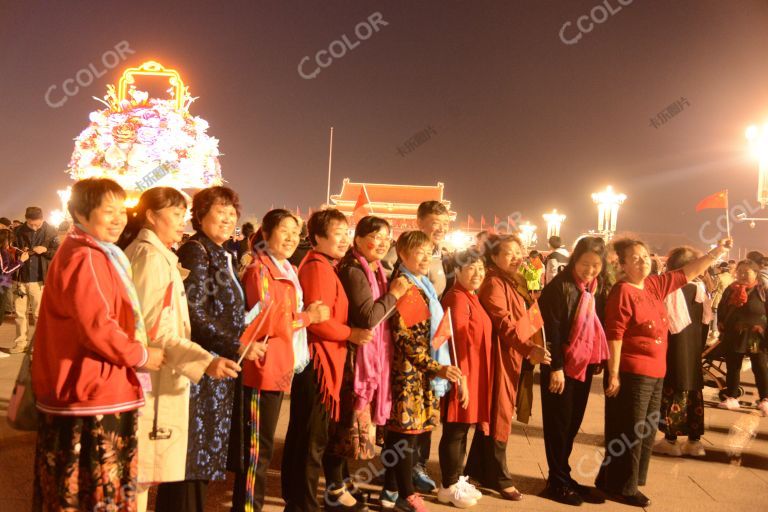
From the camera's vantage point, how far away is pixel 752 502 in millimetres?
4039

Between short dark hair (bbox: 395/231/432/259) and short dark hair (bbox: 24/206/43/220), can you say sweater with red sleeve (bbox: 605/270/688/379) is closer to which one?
short dark hair (bbox: 395/231/432/259)

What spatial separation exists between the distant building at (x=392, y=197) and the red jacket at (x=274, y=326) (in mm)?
39294

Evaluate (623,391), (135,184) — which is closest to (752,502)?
(623,391)

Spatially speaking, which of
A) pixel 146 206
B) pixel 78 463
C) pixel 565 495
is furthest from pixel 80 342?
pixel 565 495

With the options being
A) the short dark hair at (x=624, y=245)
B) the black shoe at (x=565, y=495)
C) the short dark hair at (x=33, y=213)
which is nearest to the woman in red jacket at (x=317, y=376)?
the black shoe at (x=565, y=495)

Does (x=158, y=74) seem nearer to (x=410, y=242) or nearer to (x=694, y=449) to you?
(x=410, y=242)

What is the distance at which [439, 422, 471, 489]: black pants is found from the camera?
149 inches

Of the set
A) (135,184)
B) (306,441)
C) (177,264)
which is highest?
(135,184)

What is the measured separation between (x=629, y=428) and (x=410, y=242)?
1978 millimetres

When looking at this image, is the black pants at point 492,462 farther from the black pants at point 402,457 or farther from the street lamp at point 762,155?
the street lamp at point 762,155

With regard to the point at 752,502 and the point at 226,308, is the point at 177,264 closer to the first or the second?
the point at 226,308

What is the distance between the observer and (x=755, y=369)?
271 inches

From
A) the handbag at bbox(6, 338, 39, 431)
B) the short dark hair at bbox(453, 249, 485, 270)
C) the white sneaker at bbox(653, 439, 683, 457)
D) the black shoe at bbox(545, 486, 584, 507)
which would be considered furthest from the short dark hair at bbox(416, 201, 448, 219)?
the white sneaker at bbox(653, 439, 683, 457)

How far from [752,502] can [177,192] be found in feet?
14.0
